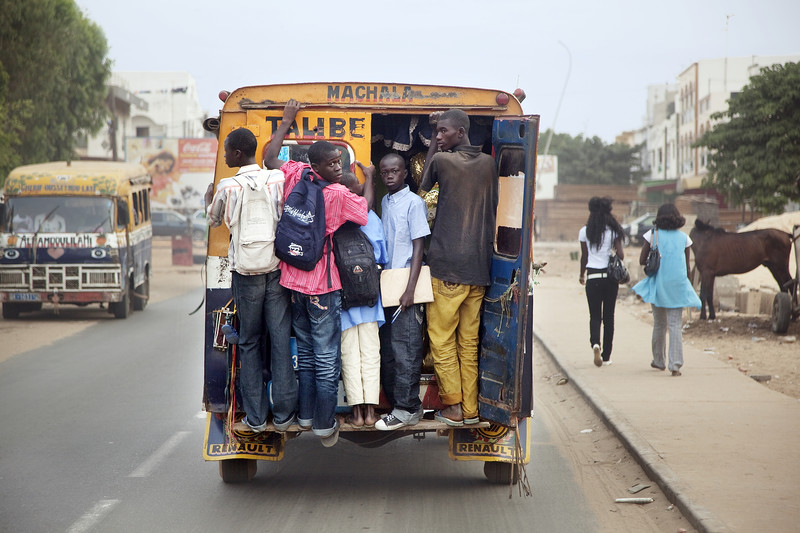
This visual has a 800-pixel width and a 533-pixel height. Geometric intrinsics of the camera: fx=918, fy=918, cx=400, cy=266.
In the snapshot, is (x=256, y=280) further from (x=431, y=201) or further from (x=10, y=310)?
(x=10, y=310)

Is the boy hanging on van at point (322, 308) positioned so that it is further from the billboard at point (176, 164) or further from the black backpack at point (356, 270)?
the billboard at point (176, 164)

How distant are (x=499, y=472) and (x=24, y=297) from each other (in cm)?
1308

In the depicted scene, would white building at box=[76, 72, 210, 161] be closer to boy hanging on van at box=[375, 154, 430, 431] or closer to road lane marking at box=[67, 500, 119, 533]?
road lane marking at box=[67, 500, 119, 533]

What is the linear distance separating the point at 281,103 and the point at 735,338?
10.1 meters

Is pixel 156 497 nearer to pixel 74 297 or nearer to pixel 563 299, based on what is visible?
pixel 74 297

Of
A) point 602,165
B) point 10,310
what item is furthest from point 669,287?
point 602,165

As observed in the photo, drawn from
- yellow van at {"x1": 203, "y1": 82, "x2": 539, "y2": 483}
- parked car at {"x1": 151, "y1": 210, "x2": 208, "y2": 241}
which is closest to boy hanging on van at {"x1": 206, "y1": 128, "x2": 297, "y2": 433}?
yellow van at {"x1": 203, "y1": 82, "x2": 539, "y2": 483}

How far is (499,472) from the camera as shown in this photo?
249 inches

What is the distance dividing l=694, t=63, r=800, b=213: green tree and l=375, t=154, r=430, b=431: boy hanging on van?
950 inches

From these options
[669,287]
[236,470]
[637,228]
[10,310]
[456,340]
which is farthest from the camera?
[637,228]

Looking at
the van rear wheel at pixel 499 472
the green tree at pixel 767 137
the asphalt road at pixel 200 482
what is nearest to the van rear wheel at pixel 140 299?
the asphalt road at pixel 200 482

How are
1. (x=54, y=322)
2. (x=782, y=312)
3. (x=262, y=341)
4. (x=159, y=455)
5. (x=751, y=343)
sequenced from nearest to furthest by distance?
(x=262, y=341) < (x=159, y=455) < (x=751, y=343) < (x=782, y=312) < (x=54, y=322)

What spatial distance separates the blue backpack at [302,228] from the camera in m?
5.38

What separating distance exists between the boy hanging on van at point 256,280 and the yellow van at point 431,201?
21 centimetres
